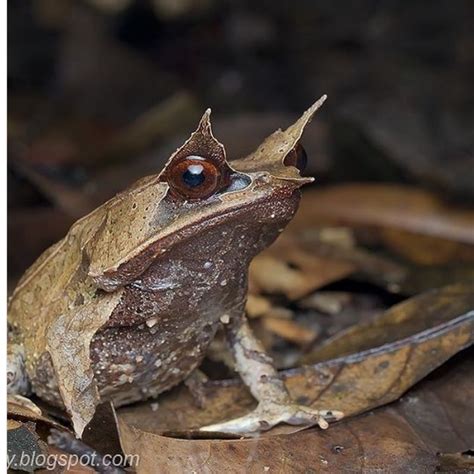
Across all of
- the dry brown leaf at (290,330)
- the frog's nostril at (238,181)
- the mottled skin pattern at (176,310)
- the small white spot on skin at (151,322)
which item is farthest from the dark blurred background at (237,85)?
the frog's nostril at (238,181)

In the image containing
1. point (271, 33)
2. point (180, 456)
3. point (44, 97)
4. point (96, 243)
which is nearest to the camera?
point (180, 456)

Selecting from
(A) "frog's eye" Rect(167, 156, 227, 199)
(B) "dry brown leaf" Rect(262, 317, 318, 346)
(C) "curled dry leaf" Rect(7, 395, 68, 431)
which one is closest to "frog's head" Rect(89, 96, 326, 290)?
(A) "frog's eye" Rect(167, 156, 227, 199)

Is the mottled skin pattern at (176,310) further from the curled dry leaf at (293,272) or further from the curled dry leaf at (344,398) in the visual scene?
the curled dry leaf at (293,272)

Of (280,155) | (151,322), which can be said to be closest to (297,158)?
(280,155)

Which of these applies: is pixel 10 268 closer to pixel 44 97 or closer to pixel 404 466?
pixel 404 466

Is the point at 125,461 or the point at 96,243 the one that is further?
the point at 96,243

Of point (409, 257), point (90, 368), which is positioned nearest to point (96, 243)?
point (90, 368)

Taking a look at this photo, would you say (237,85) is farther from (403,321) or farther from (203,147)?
(203,147)
